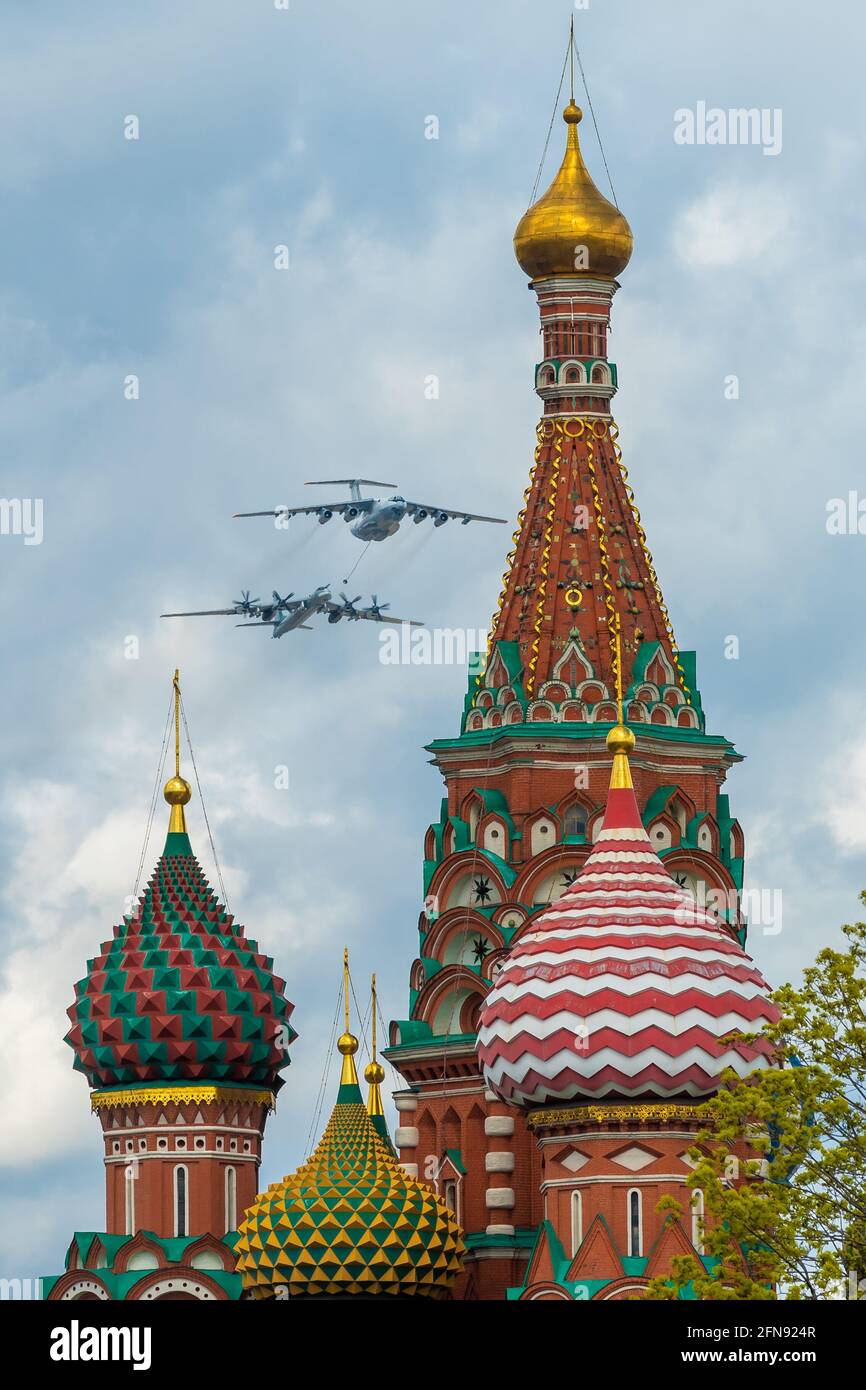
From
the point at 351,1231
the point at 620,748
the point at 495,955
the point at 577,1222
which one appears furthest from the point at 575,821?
the point at 577,1222

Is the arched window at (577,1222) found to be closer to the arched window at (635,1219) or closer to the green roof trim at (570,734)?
the arched window at (635,1219)

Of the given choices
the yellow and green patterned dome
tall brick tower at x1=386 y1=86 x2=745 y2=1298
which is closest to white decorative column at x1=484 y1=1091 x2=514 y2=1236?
tall brick tower at x1=386 y1=86 x2=745 y2=1298

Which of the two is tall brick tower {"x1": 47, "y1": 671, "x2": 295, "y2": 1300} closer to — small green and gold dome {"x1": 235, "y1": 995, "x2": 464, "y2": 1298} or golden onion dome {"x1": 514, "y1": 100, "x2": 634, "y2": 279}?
small green and gold dome {"x1": 235, "y1": 995, "x2": 464, "y2": 1298}

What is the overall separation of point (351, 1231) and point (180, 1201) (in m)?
7.20

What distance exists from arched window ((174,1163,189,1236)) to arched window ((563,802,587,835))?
31.0 feet

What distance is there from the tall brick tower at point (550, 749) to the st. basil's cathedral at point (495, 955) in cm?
6

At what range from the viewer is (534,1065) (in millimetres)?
74062

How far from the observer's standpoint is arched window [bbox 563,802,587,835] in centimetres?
8156

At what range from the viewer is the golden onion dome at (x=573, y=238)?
83750mm

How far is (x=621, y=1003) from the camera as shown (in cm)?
7356
